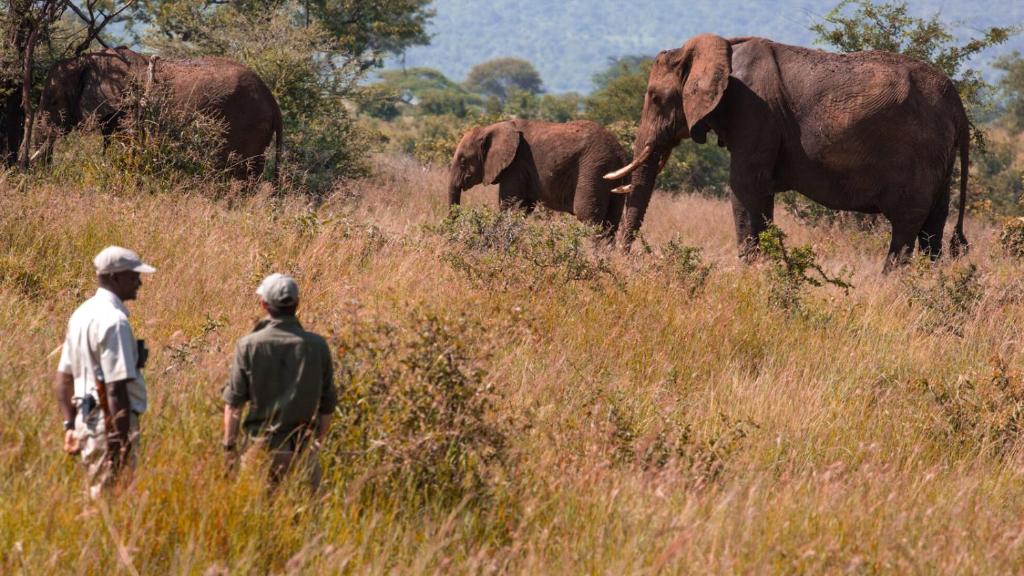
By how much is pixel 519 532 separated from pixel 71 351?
74.1 inches

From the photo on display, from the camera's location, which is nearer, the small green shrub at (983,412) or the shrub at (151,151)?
the small green shrub at (983,412)

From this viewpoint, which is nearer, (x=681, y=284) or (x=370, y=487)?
(x=370, y=487)

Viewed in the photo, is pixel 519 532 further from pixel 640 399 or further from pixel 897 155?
pixel 897 155

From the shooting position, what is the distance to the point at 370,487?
190 inches

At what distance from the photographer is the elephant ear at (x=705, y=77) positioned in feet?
39.2

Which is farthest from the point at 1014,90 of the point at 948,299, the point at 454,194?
the point at 948,299

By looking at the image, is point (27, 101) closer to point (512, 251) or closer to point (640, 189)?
point (512, 251)

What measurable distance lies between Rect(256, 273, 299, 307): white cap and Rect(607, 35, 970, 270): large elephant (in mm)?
7942

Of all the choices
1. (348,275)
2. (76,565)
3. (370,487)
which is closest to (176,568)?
(76,565)

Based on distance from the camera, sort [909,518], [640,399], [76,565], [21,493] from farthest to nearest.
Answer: [640,399]
[909,518]
[21,493]
[76,565]

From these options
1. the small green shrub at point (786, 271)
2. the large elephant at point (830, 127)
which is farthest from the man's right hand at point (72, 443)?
the large elephant at point (830, 127)

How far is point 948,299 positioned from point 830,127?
2.58m

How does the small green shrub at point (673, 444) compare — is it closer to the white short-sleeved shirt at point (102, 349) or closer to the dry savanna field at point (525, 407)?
the dry savanna field at point (525, 407)

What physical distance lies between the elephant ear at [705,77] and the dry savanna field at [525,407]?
218 centimetres
